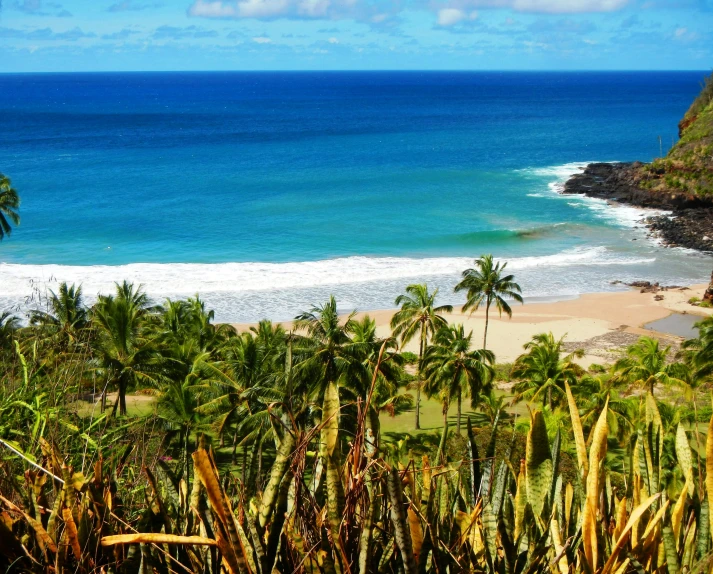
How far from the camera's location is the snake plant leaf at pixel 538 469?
430cm

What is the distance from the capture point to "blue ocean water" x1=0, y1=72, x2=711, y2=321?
49.1m

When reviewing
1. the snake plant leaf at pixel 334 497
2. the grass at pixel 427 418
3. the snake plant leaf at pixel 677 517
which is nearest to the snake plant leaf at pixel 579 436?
the snake plant leaf at pixel 677 517

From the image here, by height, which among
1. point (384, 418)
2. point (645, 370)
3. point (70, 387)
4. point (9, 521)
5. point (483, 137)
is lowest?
point (384, 418)

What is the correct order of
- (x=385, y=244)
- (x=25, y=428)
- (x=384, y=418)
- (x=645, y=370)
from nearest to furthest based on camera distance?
(x=25, y=428)
(x=645, y=370)
(x=384, y=418)
(x=385, y=244)

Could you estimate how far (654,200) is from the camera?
227 feet

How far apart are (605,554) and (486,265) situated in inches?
1284

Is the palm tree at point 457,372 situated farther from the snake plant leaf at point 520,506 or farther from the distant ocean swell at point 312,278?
the snake plant leaf at point 520,506

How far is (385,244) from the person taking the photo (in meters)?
57.5

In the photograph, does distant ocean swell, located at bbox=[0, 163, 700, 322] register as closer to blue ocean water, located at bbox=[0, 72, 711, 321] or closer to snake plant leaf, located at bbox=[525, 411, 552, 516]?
blue ocean water, located at bbox=[0, 72, 711, 321]

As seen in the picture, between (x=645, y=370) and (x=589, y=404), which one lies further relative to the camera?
(x=645, y=370)

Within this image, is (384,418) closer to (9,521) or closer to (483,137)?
(9,521)

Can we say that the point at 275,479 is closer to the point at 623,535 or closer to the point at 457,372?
the point at 623,535

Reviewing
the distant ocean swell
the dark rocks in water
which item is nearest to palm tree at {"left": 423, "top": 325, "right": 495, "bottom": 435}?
the distant ocean swell

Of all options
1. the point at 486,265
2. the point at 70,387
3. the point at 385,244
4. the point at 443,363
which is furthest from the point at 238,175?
the point at 70,387
